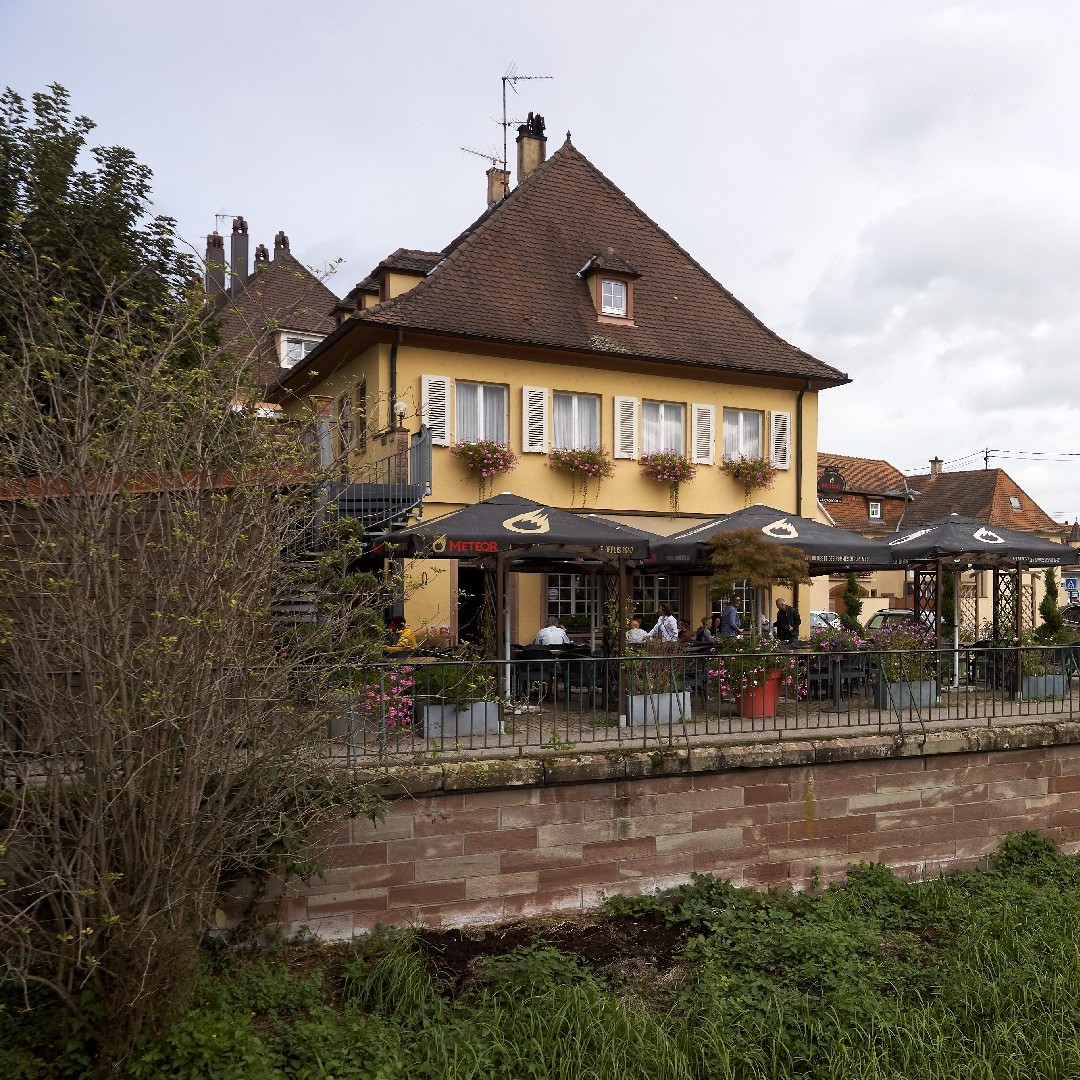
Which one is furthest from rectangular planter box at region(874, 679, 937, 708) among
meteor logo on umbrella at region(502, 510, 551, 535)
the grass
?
meteor logo on umbrella at region(502, 510, 551, 535)

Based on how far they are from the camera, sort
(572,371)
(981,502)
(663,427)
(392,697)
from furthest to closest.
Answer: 1. (981,502)
2. (663,427)
3. (572,371)
4. (392,697)

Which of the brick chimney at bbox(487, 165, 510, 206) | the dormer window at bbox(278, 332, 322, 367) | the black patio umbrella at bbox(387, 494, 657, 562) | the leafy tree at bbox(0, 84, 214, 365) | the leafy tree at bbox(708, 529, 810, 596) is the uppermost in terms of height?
the brick chimney at bbox(487, 165, 510, 206)

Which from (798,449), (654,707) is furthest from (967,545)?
(798,449)

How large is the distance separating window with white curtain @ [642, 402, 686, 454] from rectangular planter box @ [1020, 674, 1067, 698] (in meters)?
7.19

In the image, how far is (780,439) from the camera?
58.8ft

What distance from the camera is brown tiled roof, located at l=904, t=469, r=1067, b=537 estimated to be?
39.8m

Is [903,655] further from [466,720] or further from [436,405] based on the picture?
[436,405]

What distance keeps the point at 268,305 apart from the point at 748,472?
50.0ft

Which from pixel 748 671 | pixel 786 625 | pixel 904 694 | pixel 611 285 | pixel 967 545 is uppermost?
pixel 611 285

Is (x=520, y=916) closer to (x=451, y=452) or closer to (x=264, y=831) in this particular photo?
(x=264, y=831)

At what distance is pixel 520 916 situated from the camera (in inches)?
321

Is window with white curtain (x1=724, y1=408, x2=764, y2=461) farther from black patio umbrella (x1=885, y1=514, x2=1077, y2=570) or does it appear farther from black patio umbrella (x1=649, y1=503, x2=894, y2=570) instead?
black patio umbrella (x1=649, y1=503, x2=894, y2=570)

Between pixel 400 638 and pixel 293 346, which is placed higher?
pixel 293 346

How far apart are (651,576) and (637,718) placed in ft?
26.2
